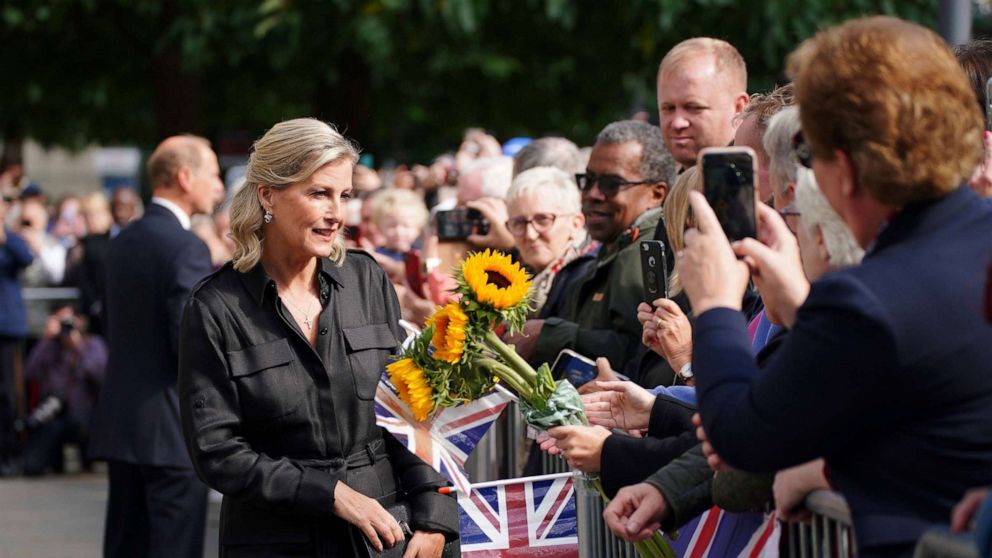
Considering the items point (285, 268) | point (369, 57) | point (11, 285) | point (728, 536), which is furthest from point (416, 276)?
point (369, 57)

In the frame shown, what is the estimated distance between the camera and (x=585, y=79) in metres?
16.9

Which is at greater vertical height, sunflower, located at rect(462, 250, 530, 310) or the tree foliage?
the tree foliage

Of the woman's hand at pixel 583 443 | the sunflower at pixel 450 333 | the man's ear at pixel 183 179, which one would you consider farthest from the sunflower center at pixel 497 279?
the man's ear at pixel 183 179

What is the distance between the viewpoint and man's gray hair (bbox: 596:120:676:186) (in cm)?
572

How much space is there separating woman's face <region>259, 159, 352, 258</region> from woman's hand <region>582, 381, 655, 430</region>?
0.99 metres

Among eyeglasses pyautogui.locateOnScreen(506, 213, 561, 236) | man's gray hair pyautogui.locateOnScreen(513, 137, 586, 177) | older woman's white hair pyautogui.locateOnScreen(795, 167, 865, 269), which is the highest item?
man's gray hair pyautogui.locateOnScreen(513, 137, 586, 177)

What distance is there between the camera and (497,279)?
12.7ft

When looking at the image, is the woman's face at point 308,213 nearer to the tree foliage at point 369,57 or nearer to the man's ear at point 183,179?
the man's ear at point 183,179

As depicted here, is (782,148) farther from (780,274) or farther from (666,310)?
(666,310)

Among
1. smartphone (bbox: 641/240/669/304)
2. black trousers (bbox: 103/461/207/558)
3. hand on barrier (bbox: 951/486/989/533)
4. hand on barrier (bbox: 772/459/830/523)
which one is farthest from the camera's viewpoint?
black trousers (bbox: 103/461/207/558)

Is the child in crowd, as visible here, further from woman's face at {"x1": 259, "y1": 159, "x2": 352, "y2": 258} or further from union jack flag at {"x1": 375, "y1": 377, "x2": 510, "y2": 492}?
union jack flag at {"x1": 375, "y1": 377, "x2": 510, "y2": 492}

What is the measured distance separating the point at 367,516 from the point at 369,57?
1040 cm

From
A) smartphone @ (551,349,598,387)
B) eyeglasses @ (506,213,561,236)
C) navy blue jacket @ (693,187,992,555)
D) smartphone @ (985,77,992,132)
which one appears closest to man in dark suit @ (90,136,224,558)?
eyeglasses @ (506,213,561,236)

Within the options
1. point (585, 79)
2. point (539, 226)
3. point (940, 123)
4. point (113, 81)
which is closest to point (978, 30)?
→ point (585, 79)
